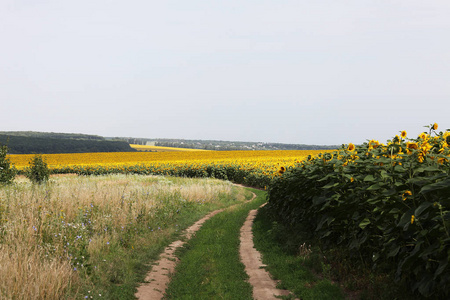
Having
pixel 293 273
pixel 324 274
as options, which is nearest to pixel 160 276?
pixel 293 273

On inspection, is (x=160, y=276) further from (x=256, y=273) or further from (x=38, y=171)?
(x=38, y=171)

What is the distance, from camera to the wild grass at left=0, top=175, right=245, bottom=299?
586 cm

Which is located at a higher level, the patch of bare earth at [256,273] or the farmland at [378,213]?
the farmland at [378,213]

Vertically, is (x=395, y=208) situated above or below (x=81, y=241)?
above

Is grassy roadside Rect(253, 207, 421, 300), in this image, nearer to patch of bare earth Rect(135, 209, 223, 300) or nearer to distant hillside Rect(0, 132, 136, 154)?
patch of bare earth Rect(135, 209, 223, 300)

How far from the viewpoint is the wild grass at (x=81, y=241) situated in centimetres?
586

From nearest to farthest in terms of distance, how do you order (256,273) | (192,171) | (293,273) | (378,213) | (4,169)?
(378,213)
(293,273)
(256,273)
(4,169)
(192,171)

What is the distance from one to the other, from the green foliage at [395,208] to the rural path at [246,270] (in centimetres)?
162

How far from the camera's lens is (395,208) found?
5.55 meters

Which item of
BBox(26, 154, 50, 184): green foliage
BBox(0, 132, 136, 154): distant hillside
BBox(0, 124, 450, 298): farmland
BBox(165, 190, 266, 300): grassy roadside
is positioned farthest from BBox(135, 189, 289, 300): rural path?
BBox(0, 132, 136, 154): distant hillside

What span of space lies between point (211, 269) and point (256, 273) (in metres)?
1.06

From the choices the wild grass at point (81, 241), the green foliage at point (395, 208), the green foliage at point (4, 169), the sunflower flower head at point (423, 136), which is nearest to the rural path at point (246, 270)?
the wild grass at point (81, 241)

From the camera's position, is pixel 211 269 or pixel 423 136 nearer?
pixel 423 136

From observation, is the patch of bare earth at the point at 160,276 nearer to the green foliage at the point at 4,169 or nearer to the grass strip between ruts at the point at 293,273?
the grass strip between ruts at the point at 293,273
